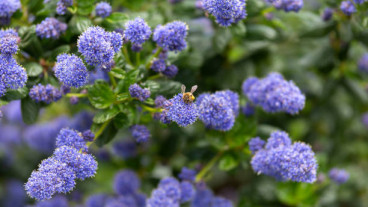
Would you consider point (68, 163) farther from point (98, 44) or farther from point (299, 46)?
point (299, 46)

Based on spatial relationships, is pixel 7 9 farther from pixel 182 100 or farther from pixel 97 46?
pixel 182 100

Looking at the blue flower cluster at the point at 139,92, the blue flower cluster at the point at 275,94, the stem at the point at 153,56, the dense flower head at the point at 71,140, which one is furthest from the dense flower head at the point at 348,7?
the dense flower head at the point at 71,140

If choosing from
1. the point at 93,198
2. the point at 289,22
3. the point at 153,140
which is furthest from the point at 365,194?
the point at 93,198

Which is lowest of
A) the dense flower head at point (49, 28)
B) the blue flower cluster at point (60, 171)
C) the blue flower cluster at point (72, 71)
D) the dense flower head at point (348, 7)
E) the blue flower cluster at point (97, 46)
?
the blue flower cluster at point (60, 171)

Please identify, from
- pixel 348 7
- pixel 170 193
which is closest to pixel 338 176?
pixel 348 7

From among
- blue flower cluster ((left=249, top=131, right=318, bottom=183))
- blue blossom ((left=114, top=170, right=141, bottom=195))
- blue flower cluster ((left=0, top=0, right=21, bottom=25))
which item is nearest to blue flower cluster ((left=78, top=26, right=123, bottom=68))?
blue flower cluster ((left=0, top=0, right=21, bottom=25))

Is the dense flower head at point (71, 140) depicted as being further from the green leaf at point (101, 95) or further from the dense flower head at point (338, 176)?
the dense flower head at point (338, 176)

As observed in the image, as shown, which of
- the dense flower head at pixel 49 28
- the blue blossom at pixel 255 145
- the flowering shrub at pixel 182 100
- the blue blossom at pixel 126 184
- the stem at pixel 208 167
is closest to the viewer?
the flowering shrub at pixel 182 100
